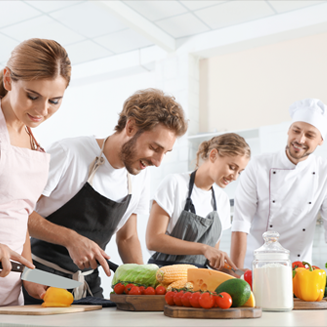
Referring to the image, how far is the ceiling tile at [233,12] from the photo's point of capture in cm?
402

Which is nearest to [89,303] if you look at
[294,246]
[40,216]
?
[40,216]

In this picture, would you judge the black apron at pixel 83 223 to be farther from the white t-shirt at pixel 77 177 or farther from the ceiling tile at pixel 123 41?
the ceiling tile at pixel 123 41

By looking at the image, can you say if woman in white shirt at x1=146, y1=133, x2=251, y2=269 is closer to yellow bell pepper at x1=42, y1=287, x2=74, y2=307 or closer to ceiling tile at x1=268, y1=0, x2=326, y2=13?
yellow bell pepper at x1=42, y1=287, x2=74, y2=307

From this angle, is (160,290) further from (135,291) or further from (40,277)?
(40,277)

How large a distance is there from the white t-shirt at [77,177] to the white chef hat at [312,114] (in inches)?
44.8

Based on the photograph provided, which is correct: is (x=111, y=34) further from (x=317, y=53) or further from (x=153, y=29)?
(x=317, y=53)

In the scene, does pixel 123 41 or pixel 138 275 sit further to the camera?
pixel 123 41

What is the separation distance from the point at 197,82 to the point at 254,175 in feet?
7.86

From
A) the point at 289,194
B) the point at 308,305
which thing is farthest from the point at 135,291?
the point at 289,194

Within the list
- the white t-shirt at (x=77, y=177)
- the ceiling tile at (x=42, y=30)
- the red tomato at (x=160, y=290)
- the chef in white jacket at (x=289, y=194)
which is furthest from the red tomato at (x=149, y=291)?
the ceiling tile at (x=42, y=30)

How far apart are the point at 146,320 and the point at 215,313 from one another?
0.17 m

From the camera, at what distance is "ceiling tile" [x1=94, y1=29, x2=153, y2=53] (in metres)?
4.64

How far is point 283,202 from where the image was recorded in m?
2.50

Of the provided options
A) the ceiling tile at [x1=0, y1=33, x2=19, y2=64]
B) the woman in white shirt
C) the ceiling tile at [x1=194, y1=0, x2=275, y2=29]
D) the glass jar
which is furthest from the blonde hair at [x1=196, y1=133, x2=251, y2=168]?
the ceiling tile at [x1=0, y1=33, x2=19, y2=64]
